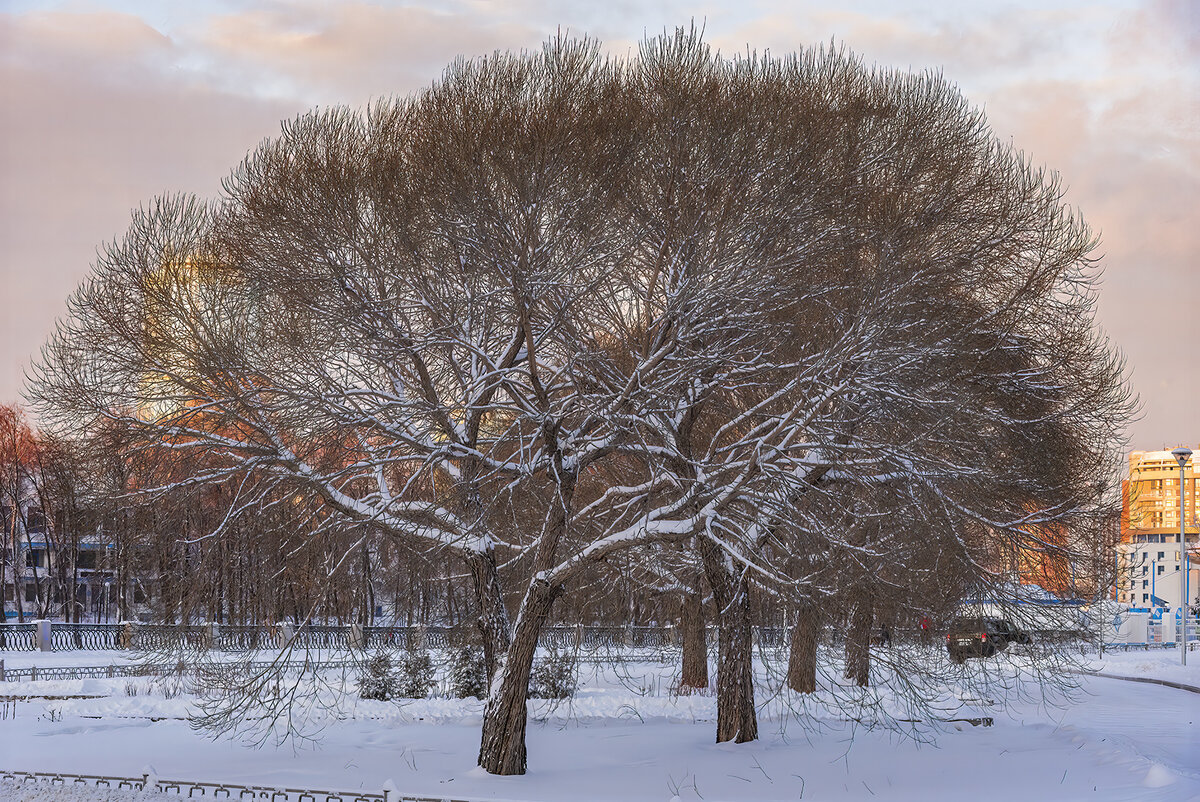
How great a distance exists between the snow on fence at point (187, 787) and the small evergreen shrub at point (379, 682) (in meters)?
9.94

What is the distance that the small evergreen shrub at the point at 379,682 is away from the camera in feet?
74.1

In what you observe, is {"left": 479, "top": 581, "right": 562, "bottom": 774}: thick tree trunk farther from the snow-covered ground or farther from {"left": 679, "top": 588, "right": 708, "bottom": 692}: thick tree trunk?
{"left": 679, "top": 588, "right": 708, "bottom": 692}: thick tree trunk

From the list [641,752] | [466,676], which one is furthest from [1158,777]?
[466,676]

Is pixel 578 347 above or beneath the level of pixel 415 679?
above

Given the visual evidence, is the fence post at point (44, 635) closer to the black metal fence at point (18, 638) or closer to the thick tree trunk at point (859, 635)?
the black metal fence at point (18, 638)

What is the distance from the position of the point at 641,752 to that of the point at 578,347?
690cm

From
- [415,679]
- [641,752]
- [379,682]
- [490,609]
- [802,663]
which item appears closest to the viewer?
[490,609]

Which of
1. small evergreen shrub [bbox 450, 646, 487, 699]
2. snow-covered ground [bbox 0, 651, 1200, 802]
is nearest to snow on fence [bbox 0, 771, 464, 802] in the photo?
snow-covered ground [bbox 0, 651, 1200, 802]

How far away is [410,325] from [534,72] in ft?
12.8

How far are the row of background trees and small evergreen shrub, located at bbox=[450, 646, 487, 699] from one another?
5.22 meters

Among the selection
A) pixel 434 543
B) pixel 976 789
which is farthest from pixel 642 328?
pixel 976 789

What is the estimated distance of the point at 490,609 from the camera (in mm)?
15695

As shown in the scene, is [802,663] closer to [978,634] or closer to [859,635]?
[978,634]

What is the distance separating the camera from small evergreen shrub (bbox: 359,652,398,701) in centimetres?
2259
